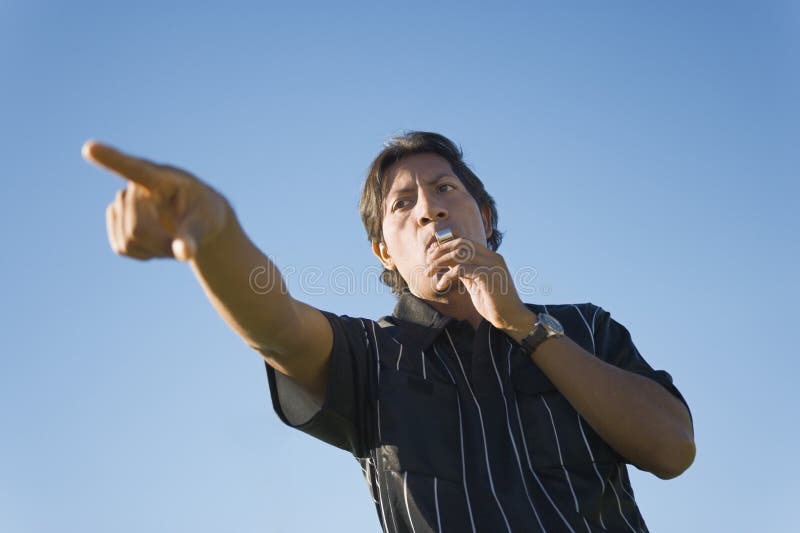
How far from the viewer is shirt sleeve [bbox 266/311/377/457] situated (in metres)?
3.91

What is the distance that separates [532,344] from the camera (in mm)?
4039

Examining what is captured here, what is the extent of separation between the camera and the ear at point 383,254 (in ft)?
17.9

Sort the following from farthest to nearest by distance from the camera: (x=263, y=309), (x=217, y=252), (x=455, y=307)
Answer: (x=455, y=307) < (x=263, y=309) < (x=217, y=252)

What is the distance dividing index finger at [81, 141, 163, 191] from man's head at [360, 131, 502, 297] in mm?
2227

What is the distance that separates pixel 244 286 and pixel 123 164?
0.80 m

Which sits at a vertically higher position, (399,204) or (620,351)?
(399,204)

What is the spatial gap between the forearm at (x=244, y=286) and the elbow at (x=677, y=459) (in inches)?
74.3

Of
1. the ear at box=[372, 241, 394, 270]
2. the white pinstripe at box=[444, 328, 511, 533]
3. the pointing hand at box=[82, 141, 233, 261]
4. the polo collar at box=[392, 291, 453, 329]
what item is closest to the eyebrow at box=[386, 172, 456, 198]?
the ear at box=[372, 241, 394, 270]

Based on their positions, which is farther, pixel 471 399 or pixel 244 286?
pixel 471 399

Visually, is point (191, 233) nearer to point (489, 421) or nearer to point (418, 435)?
point (418, 435)

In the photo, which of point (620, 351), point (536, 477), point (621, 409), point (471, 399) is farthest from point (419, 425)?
point (620, 351)

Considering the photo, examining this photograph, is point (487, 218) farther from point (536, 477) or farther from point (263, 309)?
point (263, 309)

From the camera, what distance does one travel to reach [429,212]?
486 centimetres

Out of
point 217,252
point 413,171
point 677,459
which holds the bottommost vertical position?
point 677,459
